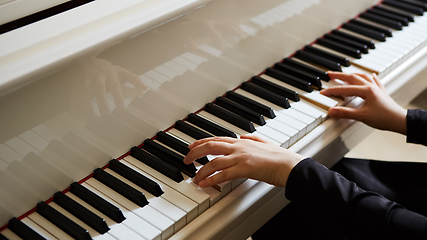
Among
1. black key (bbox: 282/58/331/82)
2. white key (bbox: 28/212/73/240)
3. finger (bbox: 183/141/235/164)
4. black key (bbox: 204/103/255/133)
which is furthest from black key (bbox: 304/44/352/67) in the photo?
white key (bbox: 28/212/73/240)

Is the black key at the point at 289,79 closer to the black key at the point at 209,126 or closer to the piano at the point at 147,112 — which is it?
the piano at the point at 147,112

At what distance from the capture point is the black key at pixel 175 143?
125 cm

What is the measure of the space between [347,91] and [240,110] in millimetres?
394

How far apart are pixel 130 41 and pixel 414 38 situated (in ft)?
4.52

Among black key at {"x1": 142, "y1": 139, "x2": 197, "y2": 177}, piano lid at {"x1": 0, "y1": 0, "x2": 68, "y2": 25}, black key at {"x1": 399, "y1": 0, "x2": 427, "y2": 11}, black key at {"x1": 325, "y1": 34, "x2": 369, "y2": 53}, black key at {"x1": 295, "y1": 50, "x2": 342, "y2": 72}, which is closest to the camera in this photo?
piano lid at {"x1": 0, "y1": 0, "x2": 68, "y2": 25}

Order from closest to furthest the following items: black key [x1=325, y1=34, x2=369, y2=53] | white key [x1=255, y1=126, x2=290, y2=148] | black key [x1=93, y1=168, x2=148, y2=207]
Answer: black key [x1=93, y1=168, x2=148, y2=207]
white key [x1=255, y1=126, x2=290, y2=148]
black key [x1=325, y1=34, x2=369, y2=53]

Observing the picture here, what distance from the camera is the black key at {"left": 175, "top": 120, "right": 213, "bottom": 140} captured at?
134cm

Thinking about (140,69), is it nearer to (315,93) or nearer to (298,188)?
(298,188)

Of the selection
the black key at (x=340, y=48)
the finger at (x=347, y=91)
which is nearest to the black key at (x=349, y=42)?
the black key at (x=340, y=48)

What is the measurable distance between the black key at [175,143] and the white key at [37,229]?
42 centimetres

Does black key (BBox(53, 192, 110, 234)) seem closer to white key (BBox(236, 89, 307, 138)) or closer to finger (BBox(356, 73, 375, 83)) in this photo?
white key (BBox(236, 89, 307, 138))

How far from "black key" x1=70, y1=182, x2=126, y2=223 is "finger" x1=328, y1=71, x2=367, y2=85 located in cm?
97

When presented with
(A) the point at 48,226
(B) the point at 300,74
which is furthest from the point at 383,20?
(A) the point at 48,226

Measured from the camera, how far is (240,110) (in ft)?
4.77
